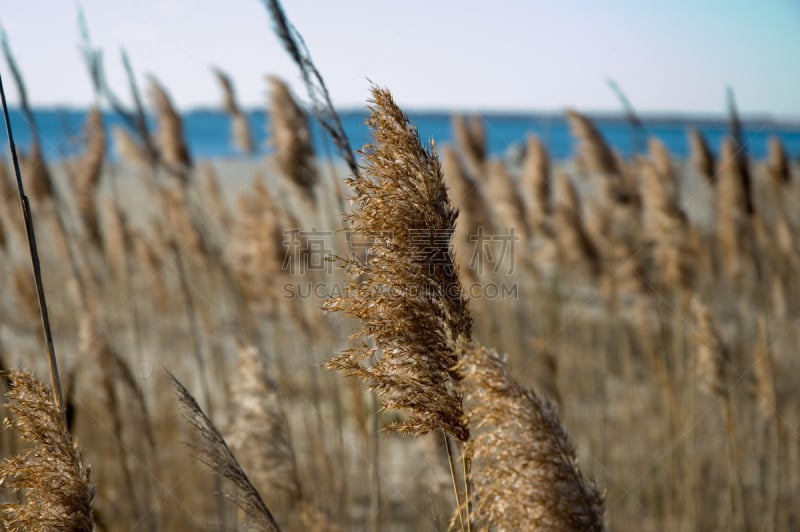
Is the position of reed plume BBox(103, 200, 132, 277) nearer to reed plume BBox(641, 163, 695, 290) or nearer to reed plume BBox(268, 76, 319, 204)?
reed plume BBox(268, 76, 319, 204)

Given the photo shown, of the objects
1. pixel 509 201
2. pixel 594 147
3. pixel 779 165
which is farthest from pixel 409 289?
pixel 779 165

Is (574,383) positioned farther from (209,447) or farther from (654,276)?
(209,447)

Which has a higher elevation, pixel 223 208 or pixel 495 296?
pixel 223 208

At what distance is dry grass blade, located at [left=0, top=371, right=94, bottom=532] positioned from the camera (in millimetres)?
1234

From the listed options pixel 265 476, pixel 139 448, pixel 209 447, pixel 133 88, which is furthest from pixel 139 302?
pixel 209 447

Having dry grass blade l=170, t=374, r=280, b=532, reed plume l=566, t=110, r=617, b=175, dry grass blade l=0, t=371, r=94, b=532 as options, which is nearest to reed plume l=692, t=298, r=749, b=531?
reed plume l=566, t=110, r=617, b=175

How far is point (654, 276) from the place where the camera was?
4938 millimetres

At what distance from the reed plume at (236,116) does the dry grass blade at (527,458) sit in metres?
3.97

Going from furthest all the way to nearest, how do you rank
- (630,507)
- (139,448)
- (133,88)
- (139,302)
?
(139,302) < (630,507) < (139,448) < (133,88)

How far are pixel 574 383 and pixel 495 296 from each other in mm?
1207

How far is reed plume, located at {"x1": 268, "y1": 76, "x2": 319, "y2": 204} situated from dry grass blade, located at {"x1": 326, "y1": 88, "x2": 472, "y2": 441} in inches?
90.1

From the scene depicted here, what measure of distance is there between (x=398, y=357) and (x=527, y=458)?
0.32 m

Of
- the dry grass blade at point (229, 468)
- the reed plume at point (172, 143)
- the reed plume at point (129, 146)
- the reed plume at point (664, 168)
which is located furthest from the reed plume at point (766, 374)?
the reed plume at point (129, 146)

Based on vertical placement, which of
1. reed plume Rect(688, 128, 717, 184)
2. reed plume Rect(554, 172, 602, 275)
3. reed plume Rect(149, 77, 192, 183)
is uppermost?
reed plume Rect(149, 77, 192, 183)
